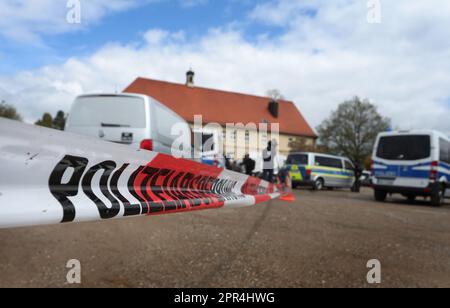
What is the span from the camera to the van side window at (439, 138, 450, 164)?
1130cm

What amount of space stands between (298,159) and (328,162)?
1826mm

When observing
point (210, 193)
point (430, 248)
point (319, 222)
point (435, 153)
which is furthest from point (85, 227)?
point (435, 153)

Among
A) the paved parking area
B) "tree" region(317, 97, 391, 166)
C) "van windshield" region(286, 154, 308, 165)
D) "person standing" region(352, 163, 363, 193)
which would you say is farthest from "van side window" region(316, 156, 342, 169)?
"tree" region(317, 97, 391, 166)

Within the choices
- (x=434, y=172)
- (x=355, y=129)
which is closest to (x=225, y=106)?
(x=355, y=129)

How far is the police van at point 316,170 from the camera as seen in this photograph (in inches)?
722

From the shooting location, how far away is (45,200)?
5.27 feet

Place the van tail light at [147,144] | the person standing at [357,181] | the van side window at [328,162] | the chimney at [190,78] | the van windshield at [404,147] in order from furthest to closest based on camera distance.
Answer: the chimney at [190,78]
the person standing at [357,181]
the van side window at [328,162]
the van windshield at [404,147]
the van tail light at [147,144]

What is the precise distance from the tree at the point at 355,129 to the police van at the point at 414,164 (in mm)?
33863

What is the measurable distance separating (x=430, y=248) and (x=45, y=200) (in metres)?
4.52

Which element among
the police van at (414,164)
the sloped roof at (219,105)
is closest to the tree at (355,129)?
the sloped roof at (219,105)

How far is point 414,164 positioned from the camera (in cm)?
1127

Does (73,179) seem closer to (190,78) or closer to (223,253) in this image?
(223,253)
